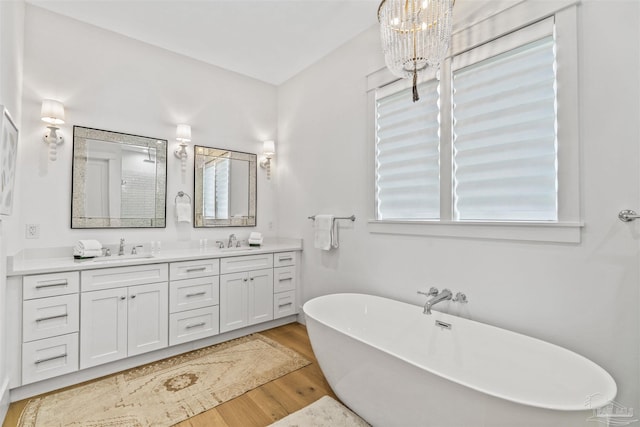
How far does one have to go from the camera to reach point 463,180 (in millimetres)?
2098

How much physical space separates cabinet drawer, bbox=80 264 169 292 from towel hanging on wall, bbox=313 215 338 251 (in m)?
1.42

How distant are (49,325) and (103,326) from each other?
0.32 metres

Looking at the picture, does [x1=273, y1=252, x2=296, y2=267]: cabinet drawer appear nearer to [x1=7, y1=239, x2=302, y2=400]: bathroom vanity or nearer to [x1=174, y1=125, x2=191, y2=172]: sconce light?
[x1=7, y1=239, x2=302, y2=400]: bathroom vanity

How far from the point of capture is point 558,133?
5.47ft

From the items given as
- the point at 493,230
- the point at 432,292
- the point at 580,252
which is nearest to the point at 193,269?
the point at 432,292

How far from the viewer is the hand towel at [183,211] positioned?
305 centimetres

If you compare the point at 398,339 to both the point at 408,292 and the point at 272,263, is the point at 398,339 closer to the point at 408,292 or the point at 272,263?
the point at 408,292

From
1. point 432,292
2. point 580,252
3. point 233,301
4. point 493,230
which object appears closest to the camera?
point 580,252

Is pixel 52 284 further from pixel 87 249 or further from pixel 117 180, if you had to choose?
pixel 117 180

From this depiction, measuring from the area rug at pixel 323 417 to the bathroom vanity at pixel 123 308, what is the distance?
1.31m

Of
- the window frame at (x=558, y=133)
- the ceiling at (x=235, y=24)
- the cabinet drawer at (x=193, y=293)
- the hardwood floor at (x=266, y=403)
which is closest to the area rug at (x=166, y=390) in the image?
the hardwood floor at (x=266, y=403)

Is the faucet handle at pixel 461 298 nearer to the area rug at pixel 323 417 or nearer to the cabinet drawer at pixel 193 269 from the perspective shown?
the area rug at pixel 323 417

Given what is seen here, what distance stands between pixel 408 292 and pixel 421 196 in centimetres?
78

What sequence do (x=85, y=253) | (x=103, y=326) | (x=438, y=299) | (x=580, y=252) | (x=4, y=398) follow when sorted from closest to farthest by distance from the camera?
(x=580, y=252)
(x=4, y=398)
(x=438, y=299)
(x=103, y=326)
(x=85, y=253)
